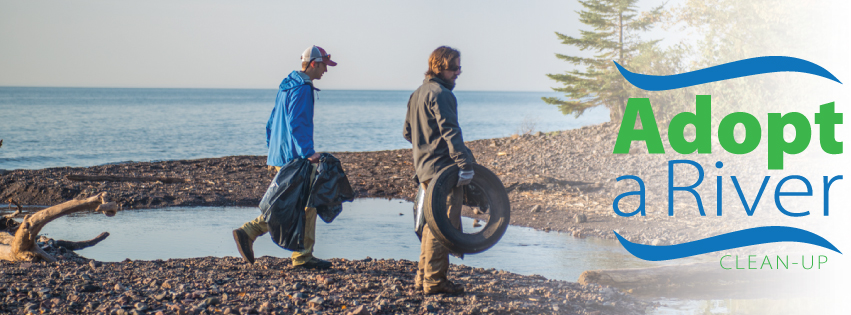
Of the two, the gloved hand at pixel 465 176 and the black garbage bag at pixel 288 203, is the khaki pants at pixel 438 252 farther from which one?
the black garbage bag at pixel 288 203

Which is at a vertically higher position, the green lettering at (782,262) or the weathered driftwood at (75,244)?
the weathered driftwood at (75,244)

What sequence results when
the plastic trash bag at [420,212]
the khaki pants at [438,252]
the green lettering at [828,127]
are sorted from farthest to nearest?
the green lettering at [828,127]
the plastic trash bag at [420,212]
the khaki pants at [438,252]

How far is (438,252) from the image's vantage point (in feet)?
14.8

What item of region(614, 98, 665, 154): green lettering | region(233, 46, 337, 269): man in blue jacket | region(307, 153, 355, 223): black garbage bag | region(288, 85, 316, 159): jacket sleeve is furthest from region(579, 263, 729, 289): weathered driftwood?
region(614, 98, 665, 154): green lettering

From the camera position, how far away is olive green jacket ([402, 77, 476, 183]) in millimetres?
4230

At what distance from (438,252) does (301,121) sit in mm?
1556

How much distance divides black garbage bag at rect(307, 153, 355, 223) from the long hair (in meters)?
1.31

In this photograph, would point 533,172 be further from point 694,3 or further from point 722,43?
point 694,3

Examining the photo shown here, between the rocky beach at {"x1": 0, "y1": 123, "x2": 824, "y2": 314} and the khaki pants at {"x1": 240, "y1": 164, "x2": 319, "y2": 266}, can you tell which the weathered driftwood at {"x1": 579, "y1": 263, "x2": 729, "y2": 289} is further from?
the khaki pants at {"x1": 240, "y1": 164, "x2": 319, "y2": 266}

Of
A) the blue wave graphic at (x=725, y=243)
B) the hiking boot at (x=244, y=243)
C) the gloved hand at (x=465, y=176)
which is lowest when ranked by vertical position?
the blue wave graphic at (x=725, y=243)

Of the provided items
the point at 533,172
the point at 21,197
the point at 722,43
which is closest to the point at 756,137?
the point at 722,43

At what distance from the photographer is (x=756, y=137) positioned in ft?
39.7

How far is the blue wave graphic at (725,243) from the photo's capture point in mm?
6758

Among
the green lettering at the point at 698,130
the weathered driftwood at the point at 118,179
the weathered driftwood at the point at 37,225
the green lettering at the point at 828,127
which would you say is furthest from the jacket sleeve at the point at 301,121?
the green lettering at the point at 828,127
